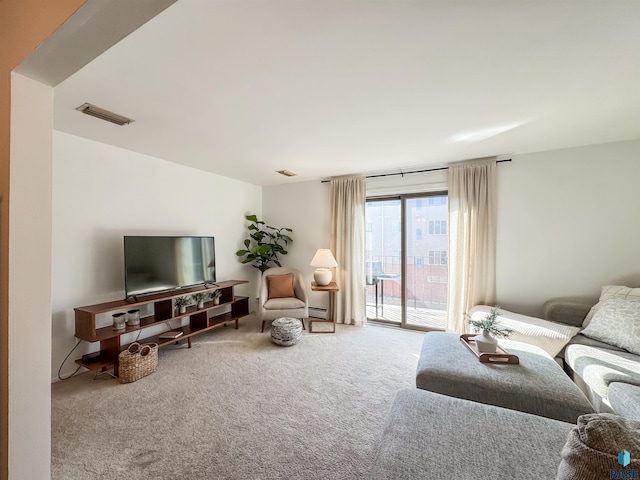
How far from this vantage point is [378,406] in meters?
2.01

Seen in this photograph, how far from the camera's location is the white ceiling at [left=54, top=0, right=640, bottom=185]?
3.83ft

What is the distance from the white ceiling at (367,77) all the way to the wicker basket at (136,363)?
84.2 inches

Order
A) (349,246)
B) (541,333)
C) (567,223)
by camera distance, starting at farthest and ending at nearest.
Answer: (349,246)
(567,223)
(541,333)

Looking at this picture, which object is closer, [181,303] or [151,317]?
[151,317]

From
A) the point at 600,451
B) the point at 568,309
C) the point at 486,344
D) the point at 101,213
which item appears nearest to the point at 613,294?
the point at 568,309

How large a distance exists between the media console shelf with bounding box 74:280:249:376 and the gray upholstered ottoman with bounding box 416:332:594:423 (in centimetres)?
270

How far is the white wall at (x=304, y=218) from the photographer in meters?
4.32

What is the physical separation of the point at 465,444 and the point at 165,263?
3209 mm

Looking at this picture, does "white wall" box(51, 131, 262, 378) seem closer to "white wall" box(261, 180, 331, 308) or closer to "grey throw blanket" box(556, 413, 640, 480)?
"white wall" box(261, 180, 331, 308)

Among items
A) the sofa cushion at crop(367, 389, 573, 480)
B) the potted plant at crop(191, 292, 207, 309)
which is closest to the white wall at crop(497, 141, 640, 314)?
the sofa cushion at crop(367, 389, 573, 480)

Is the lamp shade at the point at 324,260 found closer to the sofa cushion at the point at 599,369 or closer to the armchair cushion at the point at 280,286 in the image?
the armchair cushion at the point at 280,286

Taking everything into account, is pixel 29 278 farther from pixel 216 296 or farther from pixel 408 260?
pixel 408 260

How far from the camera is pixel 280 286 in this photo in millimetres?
3914

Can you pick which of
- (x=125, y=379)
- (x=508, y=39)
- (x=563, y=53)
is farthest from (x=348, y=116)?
(x=125, y=379)
